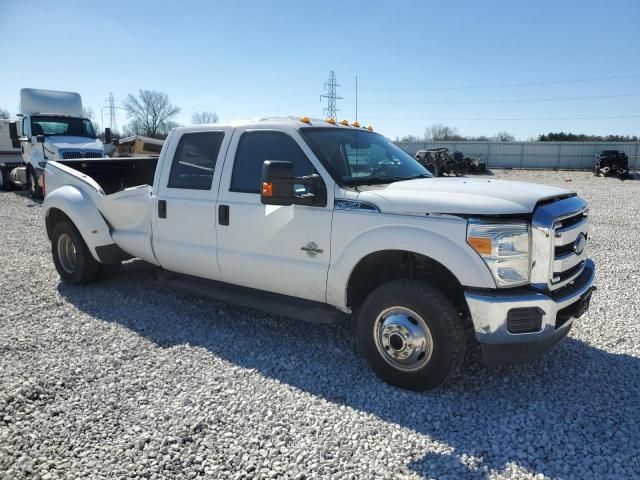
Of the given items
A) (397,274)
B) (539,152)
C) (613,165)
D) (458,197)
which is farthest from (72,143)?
(539,152)

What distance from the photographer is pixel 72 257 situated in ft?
20.3

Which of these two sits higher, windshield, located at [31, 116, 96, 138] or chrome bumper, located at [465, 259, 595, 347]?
windshield, located at [31, 116, 96, 138]

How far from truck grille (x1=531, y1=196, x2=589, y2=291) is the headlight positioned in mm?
71

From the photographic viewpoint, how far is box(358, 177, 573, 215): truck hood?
321 cm

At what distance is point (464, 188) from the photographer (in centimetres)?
365

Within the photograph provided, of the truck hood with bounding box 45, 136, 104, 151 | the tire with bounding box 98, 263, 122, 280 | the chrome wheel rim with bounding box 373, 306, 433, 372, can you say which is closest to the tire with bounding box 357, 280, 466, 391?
the chrome wheel rim with bounding box 373, 306, 433, 372

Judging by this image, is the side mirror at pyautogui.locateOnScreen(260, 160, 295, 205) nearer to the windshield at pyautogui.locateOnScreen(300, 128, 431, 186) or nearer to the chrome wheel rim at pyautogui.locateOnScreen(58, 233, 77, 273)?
the windshield at pyautogui.locateOnScreen(300, 128, 431, 186)

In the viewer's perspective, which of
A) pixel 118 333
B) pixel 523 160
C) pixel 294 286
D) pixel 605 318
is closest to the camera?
pixel 294 286

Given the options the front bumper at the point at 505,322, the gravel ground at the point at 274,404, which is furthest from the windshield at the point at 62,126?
the front bumper at the point at 505,322

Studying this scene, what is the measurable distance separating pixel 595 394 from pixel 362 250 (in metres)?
1.99

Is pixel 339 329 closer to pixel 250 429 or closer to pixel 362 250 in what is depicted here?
pixel 362 250

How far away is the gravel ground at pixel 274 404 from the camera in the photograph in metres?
2.82

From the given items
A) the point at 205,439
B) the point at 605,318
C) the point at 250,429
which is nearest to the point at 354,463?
the point at 250,429

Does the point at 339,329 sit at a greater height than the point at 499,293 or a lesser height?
lesser
